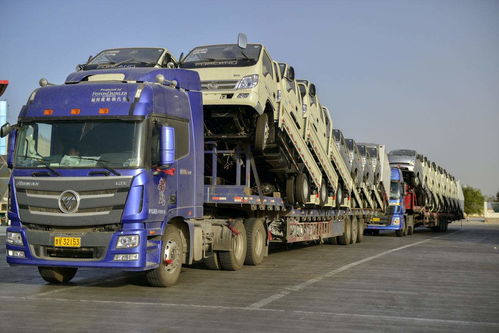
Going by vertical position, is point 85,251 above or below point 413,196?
below

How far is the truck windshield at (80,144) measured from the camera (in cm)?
993

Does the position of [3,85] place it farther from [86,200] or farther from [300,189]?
[86,200]

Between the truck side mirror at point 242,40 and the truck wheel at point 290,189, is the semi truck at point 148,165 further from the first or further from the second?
the truck wheel at point 290,189

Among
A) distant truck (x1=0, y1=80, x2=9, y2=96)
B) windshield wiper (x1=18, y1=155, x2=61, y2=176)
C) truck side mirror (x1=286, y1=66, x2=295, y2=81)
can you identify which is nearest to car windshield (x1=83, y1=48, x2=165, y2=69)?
truck side mirror (x1=286, y1=66, x2=295, y2=81)

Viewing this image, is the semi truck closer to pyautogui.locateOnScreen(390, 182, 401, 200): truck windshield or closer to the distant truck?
the distant truck

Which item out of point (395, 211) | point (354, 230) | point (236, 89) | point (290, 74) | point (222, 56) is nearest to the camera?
point (236, 89)

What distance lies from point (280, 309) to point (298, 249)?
1221 cm

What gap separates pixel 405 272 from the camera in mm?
14172

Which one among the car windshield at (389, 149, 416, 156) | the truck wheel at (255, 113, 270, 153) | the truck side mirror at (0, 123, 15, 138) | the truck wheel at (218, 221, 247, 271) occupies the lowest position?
the truck wheel at (218, 221, 247, 271)

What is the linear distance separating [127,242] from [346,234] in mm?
15371

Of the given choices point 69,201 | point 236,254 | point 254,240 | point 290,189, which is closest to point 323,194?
point 290,189

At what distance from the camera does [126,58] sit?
13.9 metres

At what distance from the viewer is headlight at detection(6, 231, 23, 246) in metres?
10.1

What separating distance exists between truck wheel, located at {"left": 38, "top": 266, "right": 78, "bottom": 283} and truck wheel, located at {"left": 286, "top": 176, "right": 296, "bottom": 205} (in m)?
6.48
